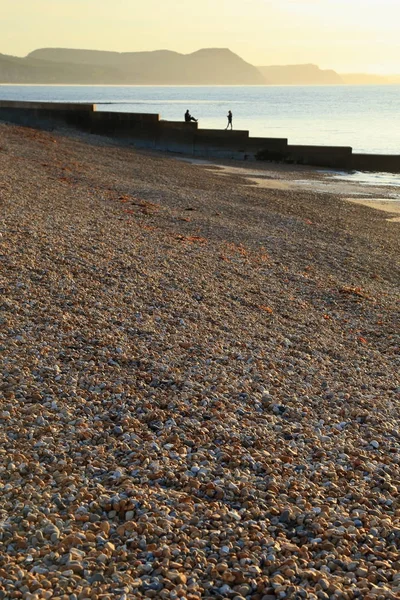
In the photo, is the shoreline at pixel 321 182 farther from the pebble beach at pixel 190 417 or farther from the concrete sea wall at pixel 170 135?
the pebble beach at pixel 190 417

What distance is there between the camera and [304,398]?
6.34 m

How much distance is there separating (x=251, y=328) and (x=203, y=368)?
Result: 151 cm

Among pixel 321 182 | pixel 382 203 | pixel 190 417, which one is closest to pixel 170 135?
pixel 321 182

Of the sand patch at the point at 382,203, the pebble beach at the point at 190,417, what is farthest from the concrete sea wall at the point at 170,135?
the pebble beach at the point at 190,417

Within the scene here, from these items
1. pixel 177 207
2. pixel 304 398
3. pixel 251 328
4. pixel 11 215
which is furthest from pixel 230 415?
pixel 177 207

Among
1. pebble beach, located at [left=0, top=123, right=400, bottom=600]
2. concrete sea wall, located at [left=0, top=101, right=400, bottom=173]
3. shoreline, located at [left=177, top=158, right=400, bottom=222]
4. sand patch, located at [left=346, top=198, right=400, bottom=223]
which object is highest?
concrete sea wall, located at [left=0, top=101, right=400, bottom=173]

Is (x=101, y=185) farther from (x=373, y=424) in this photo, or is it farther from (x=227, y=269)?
(x=373, y=424)

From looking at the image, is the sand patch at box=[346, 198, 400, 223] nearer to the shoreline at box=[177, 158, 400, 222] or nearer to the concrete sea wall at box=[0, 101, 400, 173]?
the shoreline at box=[177, 158, 400, 222]

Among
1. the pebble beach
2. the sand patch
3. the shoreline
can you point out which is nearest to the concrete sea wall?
the shoreline

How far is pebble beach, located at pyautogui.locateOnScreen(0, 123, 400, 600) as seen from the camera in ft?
13.0

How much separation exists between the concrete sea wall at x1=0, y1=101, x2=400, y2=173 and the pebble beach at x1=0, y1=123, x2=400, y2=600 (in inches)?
811

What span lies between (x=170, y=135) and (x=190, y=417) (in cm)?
2850

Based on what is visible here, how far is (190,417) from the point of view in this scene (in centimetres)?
572

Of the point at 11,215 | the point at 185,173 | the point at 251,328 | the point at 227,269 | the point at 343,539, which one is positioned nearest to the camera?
the point at 343,539
